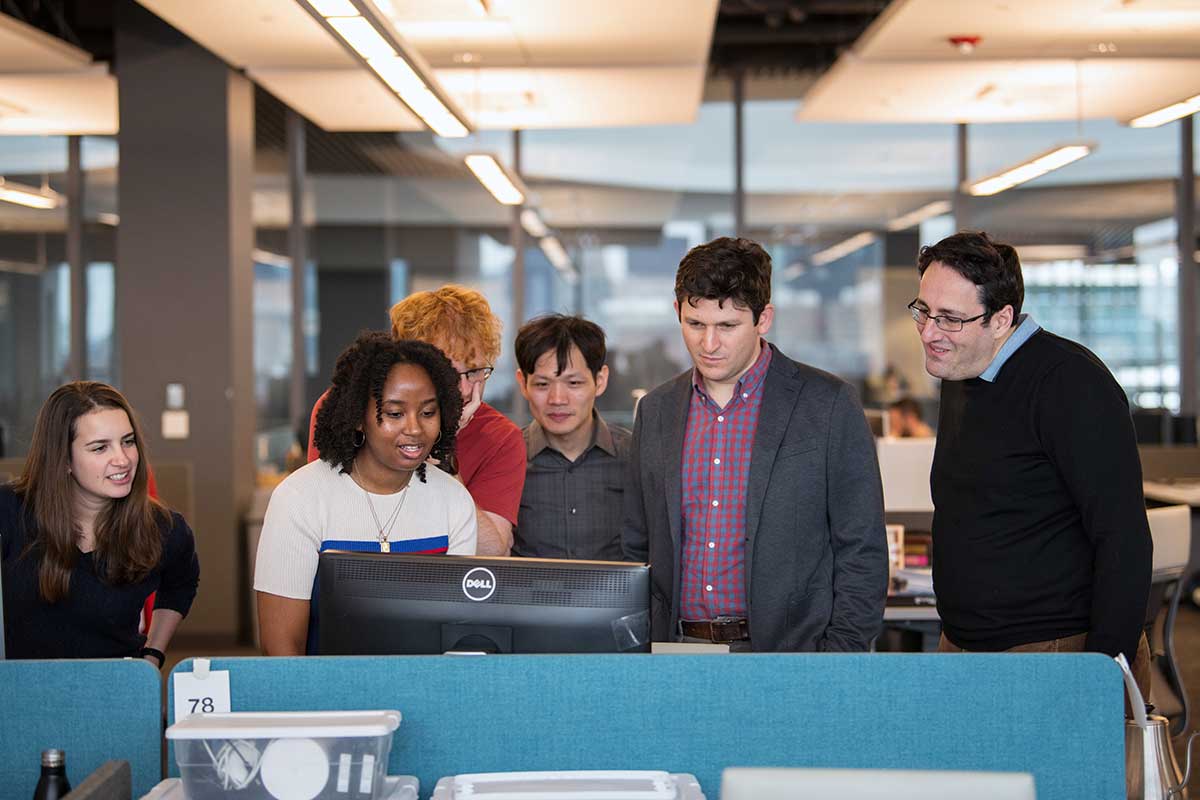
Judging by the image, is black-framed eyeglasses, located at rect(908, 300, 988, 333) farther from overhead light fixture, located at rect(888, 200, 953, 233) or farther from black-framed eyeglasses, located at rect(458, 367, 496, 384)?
overhead light fixture, located at rect(888, 200, 953, 233)

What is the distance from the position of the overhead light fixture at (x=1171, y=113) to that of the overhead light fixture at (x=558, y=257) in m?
3.99

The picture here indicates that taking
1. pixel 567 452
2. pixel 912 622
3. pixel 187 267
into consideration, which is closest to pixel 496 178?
pixel 187 267

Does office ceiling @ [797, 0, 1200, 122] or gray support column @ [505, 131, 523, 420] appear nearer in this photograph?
office ceiling @ [797, 0, 1200, 122]

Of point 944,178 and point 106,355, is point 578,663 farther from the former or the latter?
point 944,178

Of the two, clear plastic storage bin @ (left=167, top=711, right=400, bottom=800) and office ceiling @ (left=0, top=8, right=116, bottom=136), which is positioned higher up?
office ceiling @ (left=0, top=8, right=116, bottom=136)

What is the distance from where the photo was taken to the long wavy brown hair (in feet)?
8.23

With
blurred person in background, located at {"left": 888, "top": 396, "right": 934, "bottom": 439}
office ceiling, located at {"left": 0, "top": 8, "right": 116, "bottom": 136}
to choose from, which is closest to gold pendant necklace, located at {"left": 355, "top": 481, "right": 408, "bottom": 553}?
office ceiling, located at {"left": 0, "top": 8, "right": 116, "bottom": 136}

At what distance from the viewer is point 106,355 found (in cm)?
825

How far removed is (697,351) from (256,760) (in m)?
1.24

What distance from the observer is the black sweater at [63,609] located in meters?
2.47

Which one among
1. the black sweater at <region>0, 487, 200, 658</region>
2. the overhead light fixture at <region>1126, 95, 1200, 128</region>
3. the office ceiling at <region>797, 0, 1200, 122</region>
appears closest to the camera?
the black sweater at <region>0, 487, 200, 658</region>

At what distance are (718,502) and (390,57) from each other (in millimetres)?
2685

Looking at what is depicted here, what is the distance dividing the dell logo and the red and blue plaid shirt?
0.74m

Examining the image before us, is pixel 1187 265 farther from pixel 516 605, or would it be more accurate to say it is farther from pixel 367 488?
pixel 516 605
